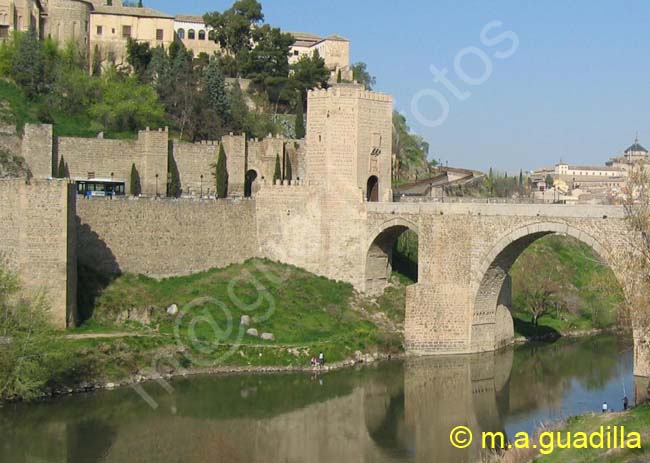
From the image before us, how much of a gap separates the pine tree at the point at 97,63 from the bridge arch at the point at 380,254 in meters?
22.8

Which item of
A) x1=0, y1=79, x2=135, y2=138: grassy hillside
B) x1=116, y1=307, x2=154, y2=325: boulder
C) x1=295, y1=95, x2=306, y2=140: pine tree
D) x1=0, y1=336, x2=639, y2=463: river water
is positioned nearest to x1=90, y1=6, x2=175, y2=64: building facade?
x1=0, y1=79, x2=135, y2=138: grassy hillside

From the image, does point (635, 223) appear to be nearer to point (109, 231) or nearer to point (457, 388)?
point (457, 388)

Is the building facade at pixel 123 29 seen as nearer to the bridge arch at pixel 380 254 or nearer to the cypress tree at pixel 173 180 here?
the cypress tree at pixel 173 180

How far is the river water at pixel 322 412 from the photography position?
2217cm

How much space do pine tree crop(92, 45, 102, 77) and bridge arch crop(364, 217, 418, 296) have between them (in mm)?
22755

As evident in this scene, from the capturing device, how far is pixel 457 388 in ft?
92.4

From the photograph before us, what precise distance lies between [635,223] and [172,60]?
117 feet

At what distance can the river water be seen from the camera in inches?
873

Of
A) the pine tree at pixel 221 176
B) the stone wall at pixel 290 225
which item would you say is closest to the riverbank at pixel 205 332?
the stone wall at pixel 290 225

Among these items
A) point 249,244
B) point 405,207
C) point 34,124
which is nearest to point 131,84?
point 34,124

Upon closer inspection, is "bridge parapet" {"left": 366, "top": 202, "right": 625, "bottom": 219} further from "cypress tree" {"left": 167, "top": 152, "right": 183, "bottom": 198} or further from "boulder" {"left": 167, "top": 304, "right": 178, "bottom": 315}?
"cypress tree" {"left": 167, "top": 152, "right": 183, "bottom": 198}

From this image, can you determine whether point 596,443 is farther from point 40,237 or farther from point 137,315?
point 40,237

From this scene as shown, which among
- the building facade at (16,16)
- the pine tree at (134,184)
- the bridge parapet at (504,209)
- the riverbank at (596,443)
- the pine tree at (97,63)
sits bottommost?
the riverbank at (596,443)

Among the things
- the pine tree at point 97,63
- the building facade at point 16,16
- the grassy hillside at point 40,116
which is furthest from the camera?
the pine tree at point 97,63
